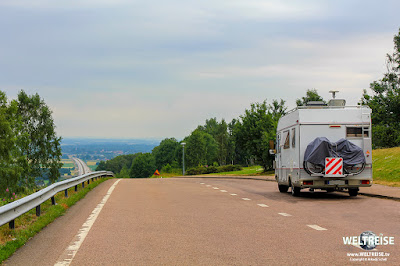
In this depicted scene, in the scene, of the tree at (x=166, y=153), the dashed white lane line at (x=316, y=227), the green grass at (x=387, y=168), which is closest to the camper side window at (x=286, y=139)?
the green grass at (x=387, y=168)

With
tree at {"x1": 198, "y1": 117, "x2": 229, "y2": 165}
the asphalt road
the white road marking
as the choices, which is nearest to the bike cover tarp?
the asphalt road

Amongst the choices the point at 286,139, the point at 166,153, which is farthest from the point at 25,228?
Result: the point at 166,153

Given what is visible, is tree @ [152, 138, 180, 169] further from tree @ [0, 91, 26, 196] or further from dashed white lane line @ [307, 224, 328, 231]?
dashed white lane line @ [307, 224, 328, 231]

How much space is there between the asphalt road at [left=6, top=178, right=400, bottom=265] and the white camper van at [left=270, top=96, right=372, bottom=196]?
157 centimetres

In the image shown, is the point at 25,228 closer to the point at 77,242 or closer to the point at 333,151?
the point at 77,242

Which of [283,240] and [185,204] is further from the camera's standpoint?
[185,204]

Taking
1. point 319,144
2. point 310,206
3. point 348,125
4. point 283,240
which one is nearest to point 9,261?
point 283,240

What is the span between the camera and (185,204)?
15469 millimetres

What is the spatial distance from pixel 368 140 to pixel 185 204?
6.42m

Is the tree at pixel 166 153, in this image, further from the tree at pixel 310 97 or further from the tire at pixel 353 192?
the tire at pixel 353 192

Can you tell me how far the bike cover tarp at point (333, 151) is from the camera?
16453 mm

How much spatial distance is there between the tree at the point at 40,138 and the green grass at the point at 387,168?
52.3 m

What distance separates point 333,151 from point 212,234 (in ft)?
27.7

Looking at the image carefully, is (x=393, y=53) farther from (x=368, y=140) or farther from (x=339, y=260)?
(x=339, y=260)
